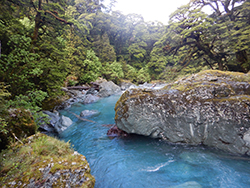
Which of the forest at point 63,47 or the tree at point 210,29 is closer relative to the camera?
the forest at point 63,47

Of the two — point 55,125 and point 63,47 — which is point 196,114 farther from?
point 63,47

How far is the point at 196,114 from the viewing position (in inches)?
207

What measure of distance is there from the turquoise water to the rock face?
1.71ft

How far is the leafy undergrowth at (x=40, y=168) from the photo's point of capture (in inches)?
102

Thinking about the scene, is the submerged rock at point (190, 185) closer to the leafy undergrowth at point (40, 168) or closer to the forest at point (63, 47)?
the leafy undergrowth at point (40, 168)

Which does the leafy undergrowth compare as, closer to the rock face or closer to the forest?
the forest

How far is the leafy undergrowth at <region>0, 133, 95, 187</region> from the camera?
8.50ft

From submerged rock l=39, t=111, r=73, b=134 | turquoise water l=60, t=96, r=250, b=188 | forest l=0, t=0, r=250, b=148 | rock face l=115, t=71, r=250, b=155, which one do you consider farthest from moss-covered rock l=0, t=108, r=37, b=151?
rock face l=115, t=71, r=250, b=155

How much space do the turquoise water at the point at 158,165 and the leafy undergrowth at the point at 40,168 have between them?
144 centimetres

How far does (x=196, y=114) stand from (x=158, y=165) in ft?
8.81

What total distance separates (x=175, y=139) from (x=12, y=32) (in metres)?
9.55

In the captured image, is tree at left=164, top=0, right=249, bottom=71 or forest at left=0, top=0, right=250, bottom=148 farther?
tree at left=164, top=0, right=249, bottom=71

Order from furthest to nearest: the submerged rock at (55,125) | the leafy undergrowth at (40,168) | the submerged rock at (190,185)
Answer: the submerged rock at (55,125) < the submerged rock at (190,185) < the leafy undergrowth at (40,168)

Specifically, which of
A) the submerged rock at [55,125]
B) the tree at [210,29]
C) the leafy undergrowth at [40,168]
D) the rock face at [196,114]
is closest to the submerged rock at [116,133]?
the rock face at [196,114]
